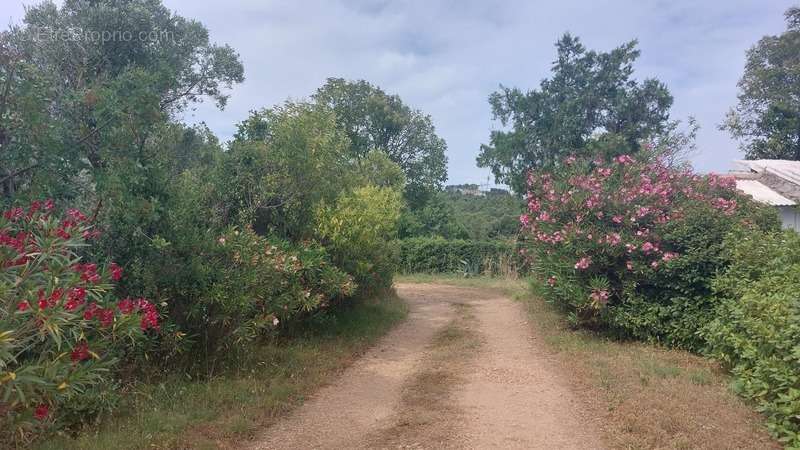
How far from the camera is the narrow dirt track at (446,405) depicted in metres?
4.93

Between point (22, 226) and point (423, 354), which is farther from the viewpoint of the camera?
point (423, 354)

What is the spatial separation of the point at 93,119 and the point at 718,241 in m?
8.05

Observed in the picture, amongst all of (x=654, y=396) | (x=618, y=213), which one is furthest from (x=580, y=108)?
(x=654, y=396)

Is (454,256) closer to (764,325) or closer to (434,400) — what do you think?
(434,400)

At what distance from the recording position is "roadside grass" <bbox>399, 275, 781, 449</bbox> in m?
4.84

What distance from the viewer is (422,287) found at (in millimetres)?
18828

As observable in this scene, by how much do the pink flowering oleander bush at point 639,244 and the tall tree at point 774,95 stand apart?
15.0m

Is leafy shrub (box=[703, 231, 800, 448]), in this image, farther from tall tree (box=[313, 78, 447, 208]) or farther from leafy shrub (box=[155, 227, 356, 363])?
tall tree (box=[313, 78, 447, 208])

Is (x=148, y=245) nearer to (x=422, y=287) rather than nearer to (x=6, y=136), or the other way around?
(x=6, y=136)

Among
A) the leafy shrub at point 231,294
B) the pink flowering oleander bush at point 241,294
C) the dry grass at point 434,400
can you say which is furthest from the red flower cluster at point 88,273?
the dry grass at point 434,400

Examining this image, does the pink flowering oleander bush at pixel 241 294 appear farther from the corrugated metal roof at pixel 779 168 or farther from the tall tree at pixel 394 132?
the tall tree at pixel 394 132

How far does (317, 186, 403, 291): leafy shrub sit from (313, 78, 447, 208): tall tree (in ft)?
62.0

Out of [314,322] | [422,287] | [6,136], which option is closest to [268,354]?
[314,322]

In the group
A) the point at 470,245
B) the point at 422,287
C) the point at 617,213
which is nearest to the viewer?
the point at 617,213
